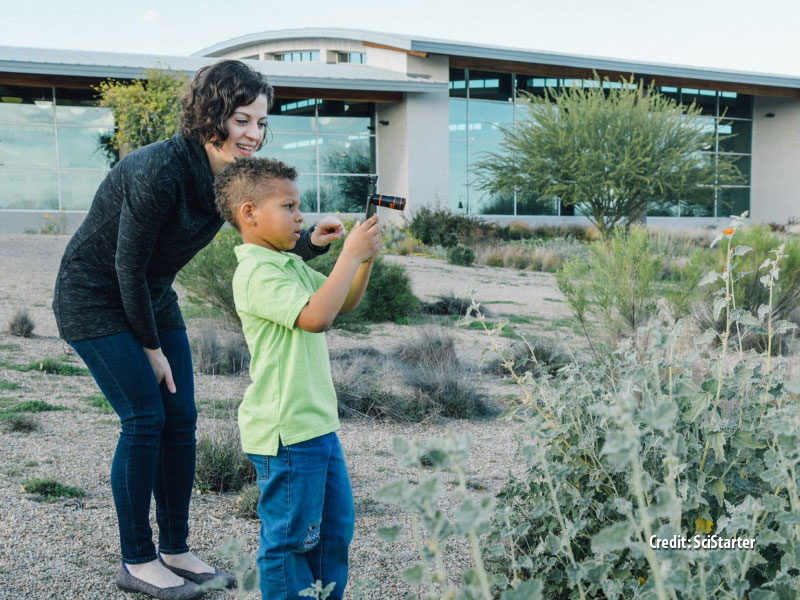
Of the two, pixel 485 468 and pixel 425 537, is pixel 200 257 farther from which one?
pixel 425 537

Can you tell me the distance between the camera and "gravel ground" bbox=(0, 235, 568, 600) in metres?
2.71

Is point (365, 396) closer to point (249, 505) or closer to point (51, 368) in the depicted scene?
point (249, 505)

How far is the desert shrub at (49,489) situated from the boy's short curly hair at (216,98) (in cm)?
193

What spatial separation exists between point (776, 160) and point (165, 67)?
942 inches

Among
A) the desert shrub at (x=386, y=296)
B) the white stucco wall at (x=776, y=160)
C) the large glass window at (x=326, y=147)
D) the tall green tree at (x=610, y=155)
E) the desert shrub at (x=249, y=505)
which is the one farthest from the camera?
the white stucco wall at (x=776, y=160)

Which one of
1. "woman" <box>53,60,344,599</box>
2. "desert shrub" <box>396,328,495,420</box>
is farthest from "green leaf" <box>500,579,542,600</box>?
"desert shrub" <box>396,328,495,420</box>

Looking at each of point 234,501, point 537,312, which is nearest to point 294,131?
point 537,312

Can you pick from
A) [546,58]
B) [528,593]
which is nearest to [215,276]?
[528,593]

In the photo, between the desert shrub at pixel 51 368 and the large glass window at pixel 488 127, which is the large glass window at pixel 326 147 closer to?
the large glass window at pixel 488 127

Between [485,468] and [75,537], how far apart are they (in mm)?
2057

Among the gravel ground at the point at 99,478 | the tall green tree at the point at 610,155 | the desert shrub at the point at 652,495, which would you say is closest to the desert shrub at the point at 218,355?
the gravel ground at the point at 99,478

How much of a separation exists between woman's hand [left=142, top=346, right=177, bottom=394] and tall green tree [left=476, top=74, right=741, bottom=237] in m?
18.9

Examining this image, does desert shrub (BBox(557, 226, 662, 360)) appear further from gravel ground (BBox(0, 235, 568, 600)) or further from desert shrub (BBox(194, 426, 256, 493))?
desert shrub (BBox(194, 426, 256, 493))

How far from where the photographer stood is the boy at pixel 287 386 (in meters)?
1.99
